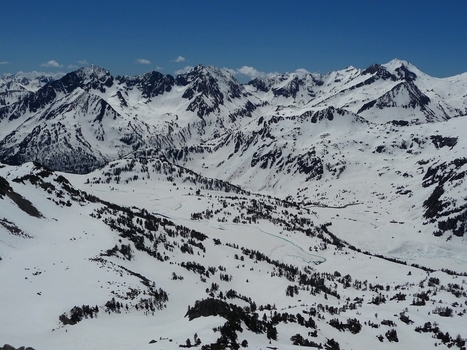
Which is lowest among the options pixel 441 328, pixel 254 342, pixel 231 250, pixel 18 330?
pixel 18 330

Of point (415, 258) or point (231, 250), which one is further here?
point (415, 258)

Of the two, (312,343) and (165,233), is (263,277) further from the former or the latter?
(312,343)

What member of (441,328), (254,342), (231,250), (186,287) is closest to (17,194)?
(186,287)

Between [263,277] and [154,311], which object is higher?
[263,277]

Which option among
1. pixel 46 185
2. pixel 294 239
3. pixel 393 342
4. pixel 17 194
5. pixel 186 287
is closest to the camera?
pixel 393 342

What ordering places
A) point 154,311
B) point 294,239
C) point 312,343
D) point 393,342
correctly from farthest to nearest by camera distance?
1. point 294,239
2. point 154,311
3. point 393,342
4. point 312,343

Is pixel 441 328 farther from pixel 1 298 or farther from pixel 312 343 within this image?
pixel 1 298

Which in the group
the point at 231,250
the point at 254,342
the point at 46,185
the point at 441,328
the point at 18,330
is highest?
the point at 46,185

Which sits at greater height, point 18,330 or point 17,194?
point 17,194

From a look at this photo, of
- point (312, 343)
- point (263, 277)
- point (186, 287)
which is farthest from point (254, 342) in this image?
point (263, 277)
